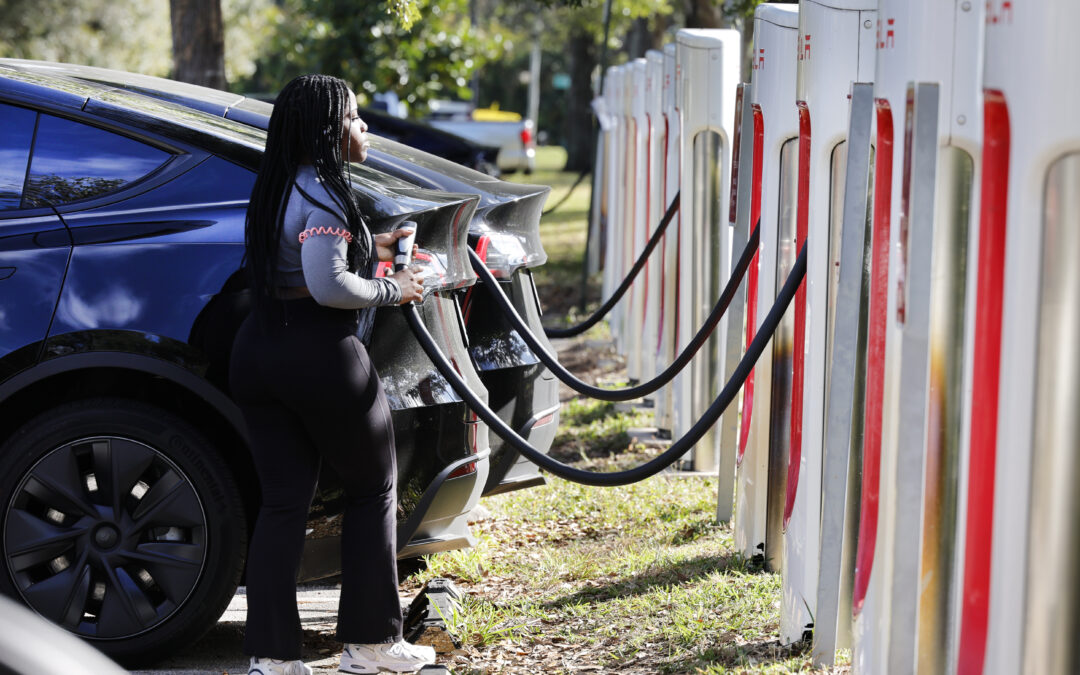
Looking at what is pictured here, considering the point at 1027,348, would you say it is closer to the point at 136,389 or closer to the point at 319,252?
the point at 319,252

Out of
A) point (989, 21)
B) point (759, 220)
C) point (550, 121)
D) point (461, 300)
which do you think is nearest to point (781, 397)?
point (759, 220)

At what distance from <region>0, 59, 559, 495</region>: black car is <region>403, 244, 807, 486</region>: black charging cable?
1.27 ft

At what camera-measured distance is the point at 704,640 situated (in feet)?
14.1

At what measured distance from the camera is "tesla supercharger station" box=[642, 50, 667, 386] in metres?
8.21

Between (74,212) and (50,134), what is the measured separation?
0.30 meters

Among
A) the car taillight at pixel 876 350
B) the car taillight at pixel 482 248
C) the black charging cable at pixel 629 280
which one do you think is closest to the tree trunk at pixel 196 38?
the black charging cable at pixel 629 280

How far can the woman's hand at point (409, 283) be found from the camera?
3957 millimetres

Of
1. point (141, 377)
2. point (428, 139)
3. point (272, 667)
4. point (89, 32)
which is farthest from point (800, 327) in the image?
point (89, 32)

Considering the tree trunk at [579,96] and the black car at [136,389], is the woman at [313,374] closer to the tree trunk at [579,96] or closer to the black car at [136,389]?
the black car at [136,389]

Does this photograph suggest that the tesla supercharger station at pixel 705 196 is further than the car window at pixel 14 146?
Yes

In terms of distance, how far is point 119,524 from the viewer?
13.4 ft

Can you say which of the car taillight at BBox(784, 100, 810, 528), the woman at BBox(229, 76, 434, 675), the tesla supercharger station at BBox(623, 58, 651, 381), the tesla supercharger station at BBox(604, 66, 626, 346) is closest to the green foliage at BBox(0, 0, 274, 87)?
the tesla supercharger station at BBox(604, 66, 626, 346)

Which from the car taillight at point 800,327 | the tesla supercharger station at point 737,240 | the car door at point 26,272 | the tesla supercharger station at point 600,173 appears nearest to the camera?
the car door at point 26,272

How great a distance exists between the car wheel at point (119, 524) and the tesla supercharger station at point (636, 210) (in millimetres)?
4904
